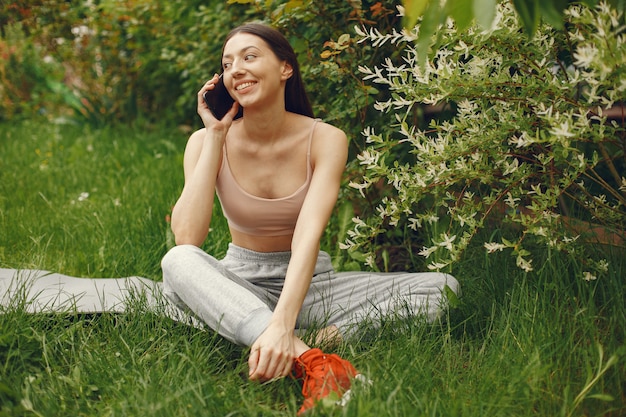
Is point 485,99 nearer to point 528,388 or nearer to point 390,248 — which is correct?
point 528,388

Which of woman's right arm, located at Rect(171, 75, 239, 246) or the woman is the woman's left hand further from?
woman's right arm, located at Rect(171, 75, 239, 246)

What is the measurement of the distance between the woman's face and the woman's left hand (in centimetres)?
96

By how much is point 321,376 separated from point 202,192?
3.28 feet

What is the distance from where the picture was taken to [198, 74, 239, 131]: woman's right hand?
290 centimetres

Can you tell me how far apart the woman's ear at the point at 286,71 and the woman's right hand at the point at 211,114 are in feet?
0.79

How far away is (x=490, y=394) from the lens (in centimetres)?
214

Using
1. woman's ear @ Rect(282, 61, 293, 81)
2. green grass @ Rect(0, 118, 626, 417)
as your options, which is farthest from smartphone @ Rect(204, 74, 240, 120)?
green grass @ Rect(0, 118, 626, 417)

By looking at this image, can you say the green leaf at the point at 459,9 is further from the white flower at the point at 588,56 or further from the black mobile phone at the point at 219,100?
the black mobile phone at the point at 219,100

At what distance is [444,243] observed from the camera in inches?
99.6

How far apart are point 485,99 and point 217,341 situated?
129 cm

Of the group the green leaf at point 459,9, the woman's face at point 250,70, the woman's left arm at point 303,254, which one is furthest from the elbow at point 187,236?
the green leaf at point 459,9

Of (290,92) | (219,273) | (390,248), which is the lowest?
(390,248)

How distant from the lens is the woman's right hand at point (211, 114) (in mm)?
2896

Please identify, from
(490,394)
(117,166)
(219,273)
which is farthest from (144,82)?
(490,394)
